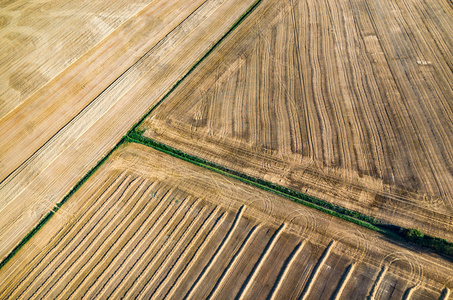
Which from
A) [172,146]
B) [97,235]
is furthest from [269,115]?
[97,235]

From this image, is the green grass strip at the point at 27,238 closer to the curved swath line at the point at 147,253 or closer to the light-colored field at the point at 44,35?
the curved swath line at the point at 147,253

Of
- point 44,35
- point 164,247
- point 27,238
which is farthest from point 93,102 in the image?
point 164,247

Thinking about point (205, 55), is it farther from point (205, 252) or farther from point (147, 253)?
point (147, 253)

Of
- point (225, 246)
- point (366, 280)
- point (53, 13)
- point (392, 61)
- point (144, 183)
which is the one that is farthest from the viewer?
point (53, 13)

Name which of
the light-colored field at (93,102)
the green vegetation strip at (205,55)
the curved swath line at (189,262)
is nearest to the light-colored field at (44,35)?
the light-colored field at (93,102)

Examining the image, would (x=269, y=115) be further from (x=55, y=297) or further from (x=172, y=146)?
(x=55, y=297)

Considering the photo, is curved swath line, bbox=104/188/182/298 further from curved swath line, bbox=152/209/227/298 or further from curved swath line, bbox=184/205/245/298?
curved swath line, bbox=184/205/245/298
